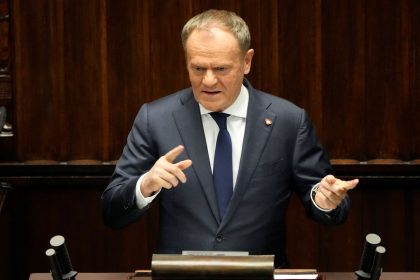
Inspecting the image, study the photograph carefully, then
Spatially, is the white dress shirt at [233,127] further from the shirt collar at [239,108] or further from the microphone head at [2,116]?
the microphone head at [2,116]

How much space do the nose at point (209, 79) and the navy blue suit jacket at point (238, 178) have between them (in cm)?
19

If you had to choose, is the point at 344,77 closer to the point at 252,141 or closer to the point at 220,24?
the point at 252,141

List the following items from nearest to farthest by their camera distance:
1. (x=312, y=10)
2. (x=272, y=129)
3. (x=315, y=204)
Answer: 1. (x=315, y=204)
2. (x=272, y=129)
3. (x=312, y=10)

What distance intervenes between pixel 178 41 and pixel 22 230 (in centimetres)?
106

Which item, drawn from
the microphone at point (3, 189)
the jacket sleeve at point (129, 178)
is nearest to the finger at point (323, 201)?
the jacket sleeve at point (129, 178)

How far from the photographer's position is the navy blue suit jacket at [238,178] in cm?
306

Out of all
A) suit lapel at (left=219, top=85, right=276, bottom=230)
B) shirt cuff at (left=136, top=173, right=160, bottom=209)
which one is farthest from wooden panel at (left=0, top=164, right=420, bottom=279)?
shirt cuff at (left=136, top=173, right=160, bottom=209)

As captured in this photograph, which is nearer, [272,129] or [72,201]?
[272,129]

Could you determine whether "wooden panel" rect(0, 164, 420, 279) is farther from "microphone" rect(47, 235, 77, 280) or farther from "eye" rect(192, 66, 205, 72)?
"microphone" rect(47, 235, 77, 280)

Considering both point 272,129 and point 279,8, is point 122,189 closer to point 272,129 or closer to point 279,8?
point 272,129

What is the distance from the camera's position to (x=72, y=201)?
418 centimetres

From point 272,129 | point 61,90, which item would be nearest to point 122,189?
point 272,129

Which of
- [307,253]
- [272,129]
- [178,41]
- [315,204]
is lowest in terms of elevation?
[307,253]

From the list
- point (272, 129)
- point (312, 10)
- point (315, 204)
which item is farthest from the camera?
point (312, 10)
